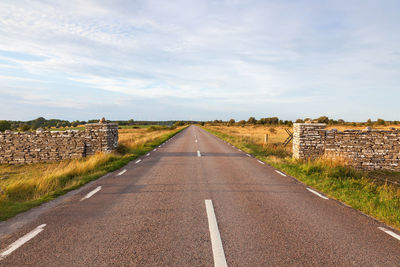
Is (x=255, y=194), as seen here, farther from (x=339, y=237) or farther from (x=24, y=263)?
(x=24, y=263)

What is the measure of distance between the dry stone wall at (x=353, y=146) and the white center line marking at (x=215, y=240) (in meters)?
9.79

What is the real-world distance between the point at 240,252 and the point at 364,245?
2186 mm

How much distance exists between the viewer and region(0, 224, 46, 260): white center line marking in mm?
3561

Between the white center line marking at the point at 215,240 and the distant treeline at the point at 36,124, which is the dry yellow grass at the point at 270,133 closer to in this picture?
the white center line marking at the point at 215,240

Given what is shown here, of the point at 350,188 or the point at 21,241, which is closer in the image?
the point at 21,241

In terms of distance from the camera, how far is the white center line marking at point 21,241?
3.56 m

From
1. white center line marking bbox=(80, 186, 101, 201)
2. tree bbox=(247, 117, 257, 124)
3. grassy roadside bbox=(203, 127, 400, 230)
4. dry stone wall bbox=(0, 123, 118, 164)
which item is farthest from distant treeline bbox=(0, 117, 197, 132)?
tree bbox=(247, 117, 257, 124)

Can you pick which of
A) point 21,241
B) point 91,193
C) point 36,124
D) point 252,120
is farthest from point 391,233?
point 252,120

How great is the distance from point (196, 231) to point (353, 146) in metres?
12.7

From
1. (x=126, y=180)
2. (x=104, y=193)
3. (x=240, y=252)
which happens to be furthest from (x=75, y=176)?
(x=240, y=252)

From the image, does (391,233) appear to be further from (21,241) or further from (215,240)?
(21,241)

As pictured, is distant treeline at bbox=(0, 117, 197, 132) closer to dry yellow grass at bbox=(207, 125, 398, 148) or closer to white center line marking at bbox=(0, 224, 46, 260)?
dry yellow grass at bbox=(207, 125, 398, 148)

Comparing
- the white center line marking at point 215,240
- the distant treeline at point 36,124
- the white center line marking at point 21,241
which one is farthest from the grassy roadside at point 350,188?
the distant treeline at point 36,124

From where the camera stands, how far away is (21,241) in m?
3.95
